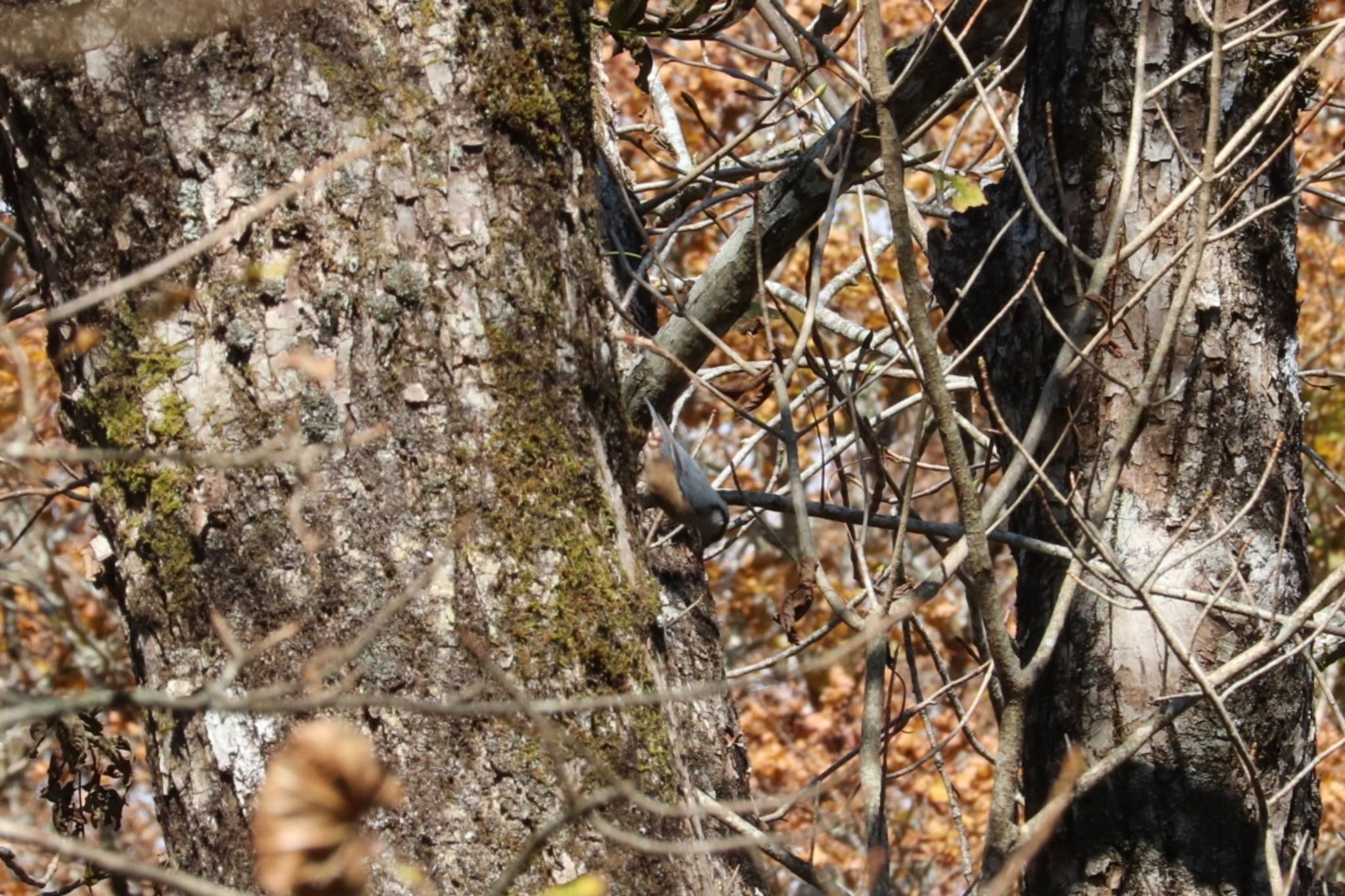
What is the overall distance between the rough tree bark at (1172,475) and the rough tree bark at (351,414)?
3.62 ft

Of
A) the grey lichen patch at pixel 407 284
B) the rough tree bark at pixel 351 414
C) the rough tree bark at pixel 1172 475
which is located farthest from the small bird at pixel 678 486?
the grey lichen patch at pixel 407 284

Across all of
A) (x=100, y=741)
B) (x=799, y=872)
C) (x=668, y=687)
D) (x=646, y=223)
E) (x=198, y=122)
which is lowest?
(x=799, y=872)

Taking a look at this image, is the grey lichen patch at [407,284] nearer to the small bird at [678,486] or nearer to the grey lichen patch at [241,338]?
the grey lichen patch at [241,338]

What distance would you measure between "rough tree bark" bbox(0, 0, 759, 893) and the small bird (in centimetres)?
89

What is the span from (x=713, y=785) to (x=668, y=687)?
850 millimetres

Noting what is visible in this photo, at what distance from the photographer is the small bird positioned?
2.50 metres

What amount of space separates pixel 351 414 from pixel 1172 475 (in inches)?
61.8

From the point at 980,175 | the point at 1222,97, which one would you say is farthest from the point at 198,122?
the point at 980,175

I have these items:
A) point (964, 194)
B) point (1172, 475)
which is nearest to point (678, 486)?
point (964, 194)

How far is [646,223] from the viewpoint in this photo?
311 centimetres

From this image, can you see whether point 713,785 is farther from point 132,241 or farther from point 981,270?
point 132,241

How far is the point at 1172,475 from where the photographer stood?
2.40 metres

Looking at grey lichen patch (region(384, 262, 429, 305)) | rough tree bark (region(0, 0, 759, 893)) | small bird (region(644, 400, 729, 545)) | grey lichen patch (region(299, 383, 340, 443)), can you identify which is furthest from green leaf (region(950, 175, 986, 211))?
grey lichen patch (region(299, 383, 340, 443))

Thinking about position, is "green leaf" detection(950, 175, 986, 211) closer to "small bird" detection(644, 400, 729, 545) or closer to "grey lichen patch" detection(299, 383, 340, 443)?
"small bird" detection(644, 400, 729, 545)
